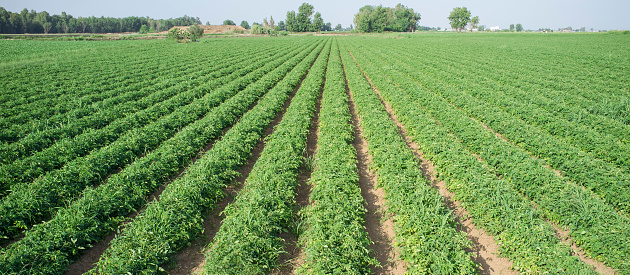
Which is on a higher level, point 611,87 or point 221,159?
point 611,87

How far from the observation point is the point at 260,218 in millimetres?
5605

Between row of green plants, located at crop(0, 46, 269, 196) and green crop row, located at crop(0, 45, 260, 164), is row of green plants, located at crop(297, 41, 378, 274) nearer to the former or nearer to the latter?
row of green plants, located at crop(0, 46, 269, 196)

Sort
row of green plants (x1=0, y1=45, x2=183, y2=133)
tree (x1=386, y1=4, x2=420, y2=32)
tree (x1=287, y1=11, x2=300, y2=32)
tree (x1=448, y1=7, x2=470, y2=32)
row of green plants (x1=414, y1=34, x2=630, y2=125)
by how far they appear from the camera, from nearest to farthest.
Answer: row of green plants (x1=0, y1=45, x2=183, y2=133) < row of green plants (x1=414, y1=34, x2=630, y2=125) < tree (x1=448, y1=7, x2=470, y2=32) < tree (x1=287, y1=11, x2=300, y2=32) < tree (x1=386, y1=4, x2=420, y2=32)

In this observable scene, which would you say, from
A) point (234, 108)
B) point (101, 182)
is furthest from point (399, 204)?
point (234, 108)

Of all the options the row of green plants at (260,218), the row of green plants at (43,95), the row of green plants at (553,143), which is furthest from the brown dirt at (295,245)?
the row of green plants at (43,95)

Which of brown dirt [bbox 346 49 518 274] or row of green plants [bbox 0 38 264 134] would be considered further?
row of green plants [bbox 0 38 264 134]

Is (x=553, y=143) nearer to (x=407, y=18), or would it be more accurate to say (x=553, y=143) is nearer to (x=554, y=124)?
(x=554, y=124)

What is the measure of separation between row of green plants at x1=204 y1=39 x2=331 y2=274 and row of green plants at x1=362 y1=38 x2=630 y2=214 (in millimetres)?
7818

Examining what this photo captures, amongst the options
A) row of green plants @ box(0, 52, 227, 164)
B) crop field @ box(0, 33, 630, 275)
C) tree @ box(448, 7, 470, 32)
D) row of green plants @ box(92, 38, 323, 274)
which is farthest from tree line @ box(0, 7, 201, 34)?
tree @ box(448, 7, 470, 32)

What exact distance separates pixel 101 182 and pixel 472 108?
49.3 feet

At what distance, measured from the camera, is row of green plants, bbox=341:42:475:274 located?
487cm

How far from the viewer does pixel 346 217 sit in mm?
5664

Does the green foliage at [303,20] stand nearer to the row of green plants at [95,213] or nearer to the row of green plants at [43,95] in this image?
the row of green plants at [43,95]

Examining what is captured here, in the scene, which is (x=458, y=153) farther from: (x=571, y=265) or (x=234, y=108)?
(x=234, y=108)
